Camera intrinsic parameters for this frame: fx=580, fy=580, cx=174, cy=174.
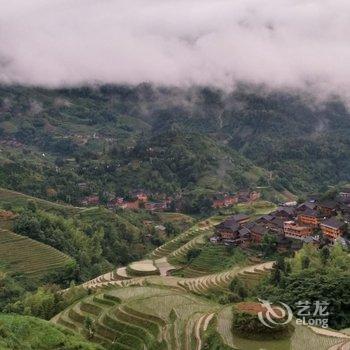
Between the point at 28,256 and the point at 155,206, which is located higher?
the point at 28,256

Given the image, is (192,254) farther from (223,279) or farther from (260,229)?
(223,279)

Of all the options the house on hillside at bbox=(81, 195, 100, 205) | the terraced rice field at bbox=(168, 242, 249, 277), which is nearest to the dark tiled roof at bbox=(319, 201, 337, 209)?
the terraced rice field at bbox=(168, 242, 249, 277)

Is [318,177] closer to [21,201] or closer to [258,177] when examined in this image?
[258,177]

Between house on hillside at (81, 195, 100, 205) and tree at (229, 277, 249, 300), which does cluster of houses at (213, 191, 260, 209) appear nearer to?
house on hillside at (81, 195, 100, 205)

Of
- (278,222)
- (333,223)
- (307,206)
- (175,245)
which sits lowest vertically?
(175,245)

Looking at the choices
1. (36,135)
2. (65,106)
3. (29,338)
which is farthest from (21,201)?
(65,106)

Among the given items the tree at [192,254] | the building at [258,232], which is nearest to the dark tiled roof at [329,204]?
the building at [258,232]

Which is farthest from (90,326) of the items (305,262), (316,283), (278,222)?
(278,222)

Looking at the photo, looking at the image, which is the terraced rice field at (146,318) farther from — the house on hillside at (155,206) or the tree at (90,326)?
the house on hillside at (155,206)
